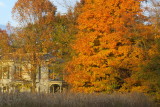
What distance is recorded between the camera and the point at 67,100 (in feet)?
55.8

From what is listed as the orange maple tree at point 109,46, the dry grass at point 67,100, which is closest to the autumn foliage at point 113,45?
the orange maple tree at point 109,46

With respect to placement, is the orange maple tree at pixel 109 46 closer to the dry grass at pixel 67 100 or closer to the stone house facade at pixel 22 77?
the dry grass at pixel 67 100

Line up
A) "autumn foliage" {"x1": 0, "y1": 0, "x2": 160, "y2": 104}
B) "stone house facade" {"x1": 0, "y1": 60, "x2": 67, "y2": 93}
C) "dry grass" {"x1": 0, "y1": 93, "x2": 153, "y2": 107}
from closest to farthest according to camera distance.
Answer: "dry grass" {"x1": 0, "y1": 93, "x2": 153, "y2": 107}
"autumn foliage" {"x1": 0, "y1": 0, "x2": 160, "y2": 104}
"stone house facade" {"x1": 0, "y1": 60, "x2": 67, "y2": 93}

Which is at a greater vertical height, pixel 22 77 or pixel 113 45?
pixel 113 45

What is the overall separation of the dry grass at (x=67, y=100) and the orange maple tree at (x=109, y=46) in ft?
15.7

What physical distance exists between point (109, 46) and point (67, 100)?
28.7 feet

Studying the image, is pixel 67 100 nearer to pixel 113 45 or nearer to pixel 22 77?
pixel 113 45

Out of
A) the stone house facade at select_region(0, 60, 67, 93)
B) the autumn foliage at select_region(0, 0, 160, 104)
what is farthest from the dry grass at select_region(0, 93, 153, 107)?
the stone house facade at select_region(0, 60, 67, 93)

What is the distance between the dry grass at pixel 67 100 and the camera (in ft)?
53.2

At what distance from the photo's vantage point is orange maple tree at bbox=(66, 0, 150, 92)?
960 inches

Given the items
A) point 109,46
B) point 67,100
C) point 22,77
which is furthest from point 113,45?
point 22,77

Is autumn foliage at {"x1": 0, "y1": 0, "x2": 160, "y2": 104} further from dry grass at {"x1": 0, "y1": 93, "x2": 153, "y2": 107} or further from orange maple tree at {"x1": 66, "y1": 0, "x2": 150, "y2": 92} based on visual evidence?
dry grass at {"x1": 0, "y1": 93, "x2": 153, "y2": 107}

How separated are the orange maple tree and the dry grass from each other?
479 centimetres

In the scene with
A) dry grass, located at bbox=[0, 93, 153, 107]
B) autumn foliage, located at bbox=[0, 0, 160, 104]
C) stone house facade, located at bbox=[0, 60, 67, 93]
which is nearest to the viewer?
dry grass, located at bbox=[0, 93, 153, 107]
